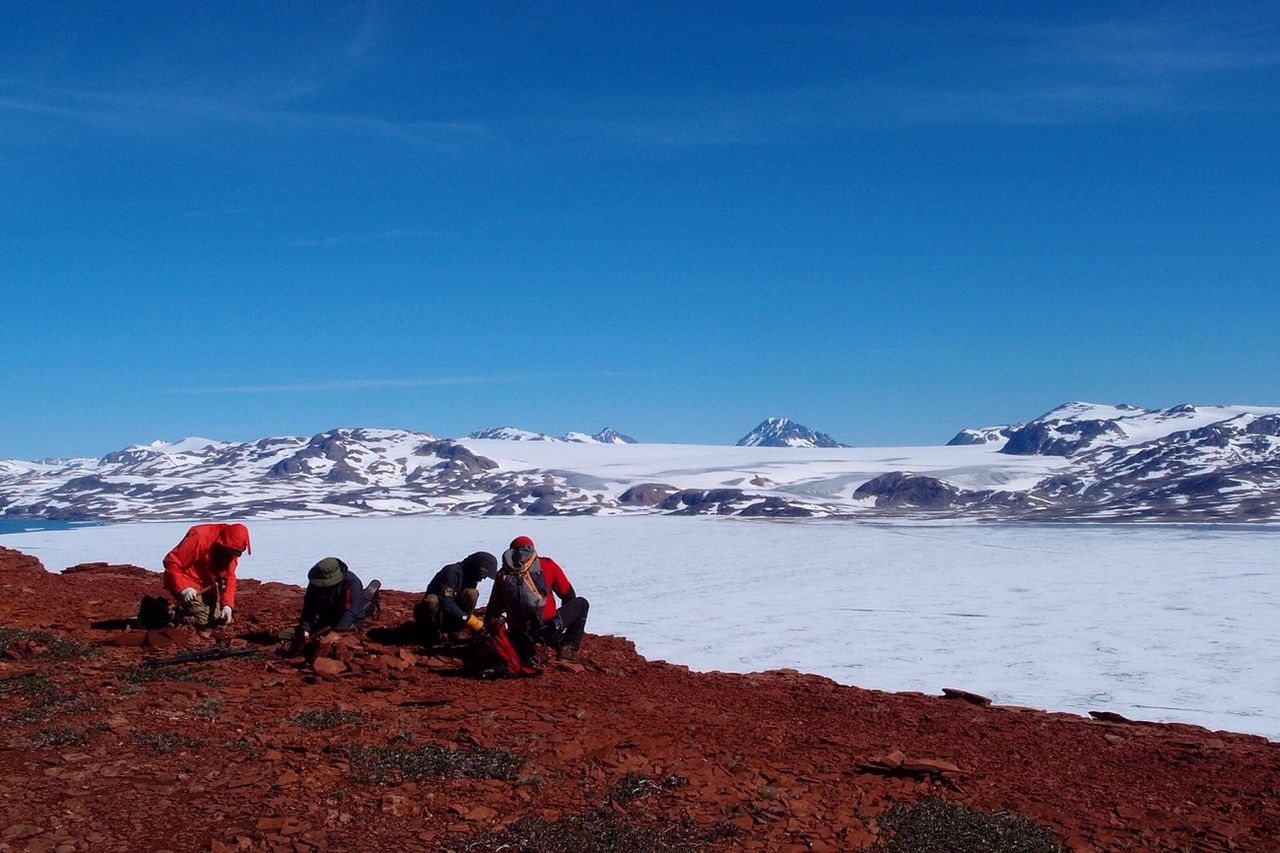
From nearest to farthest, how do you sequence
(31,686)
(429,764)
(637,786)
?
1. (637,786)
2. (429,764)
3. (31,686)

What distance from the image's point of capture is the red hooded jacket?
420 inches

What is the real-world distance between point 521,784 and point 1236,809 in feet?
15.5

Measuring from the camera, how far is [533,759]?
6781 mm

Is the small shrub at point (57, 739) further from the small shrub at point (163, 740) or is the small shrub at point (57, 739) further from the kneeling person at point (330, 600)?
the kneeling person at point (330, 600)

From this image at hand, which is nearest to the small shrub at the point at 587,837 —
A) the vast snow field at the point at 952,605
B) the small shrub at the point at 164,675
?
the small shrub at the point at 164,675

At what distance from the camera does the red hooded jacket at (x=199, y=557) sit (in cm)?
1067

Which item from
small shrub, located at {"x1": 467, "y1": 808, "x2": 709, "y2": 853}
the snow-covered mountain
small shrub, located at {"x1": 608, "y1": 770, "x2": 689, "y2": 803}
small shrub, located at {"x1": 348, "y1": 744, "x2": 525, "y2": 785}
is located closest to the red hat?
small shrub, located at {"x1": 348, "y1": 744, "x2": 525, "y2": 785}

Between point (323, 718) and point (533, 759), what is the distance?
1.83 meters

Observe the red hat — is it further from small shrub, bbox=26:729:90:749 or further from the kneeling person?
small shrub, bbox=26:729:90:749

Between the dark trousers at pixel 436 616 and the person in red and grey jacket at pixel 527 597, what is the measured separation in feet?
3.09

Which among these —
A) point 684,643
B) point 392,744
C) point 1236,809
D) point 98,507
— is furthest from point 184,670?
point 98,507

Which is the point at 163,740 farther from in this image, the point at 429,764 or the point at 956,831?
the point at 956,831

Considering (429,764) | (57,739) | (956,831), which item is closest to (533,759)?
(429,764)

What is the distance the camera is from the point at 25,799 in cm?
565
